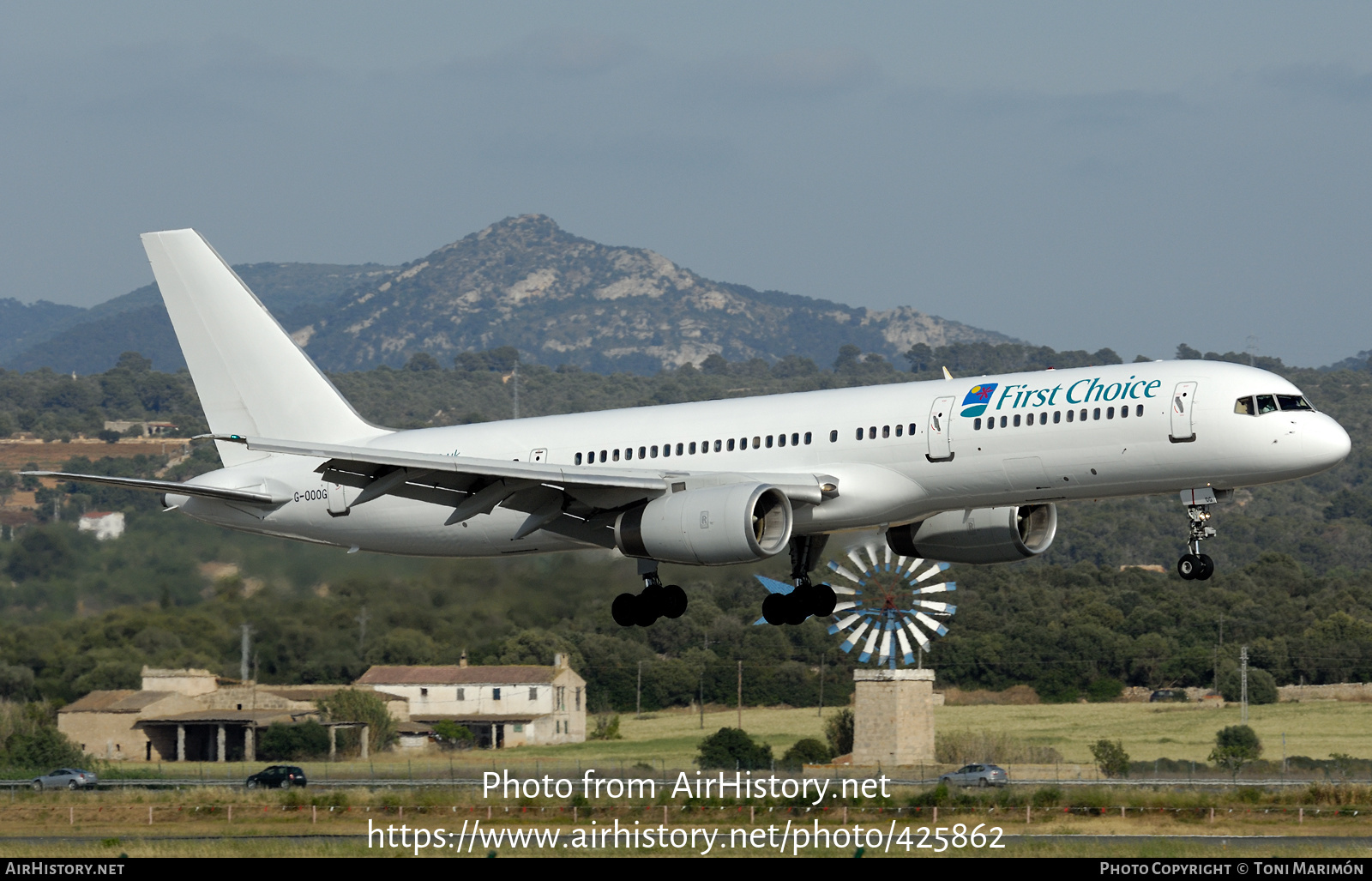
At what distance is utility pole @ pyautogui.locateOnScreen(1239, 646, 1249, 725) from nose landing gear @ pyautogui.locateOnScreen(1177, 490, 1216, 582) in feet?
233

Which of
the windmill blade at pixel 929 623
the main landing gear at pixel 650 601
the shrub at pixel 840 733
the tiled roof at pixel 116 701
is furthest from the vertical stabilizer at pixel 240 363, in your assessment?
the shrub at pixel 840 733

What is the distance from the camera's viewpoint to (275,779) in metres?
73.1

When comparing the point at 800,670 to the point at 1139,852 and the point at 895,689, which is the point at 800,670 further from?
the point at 1139,852

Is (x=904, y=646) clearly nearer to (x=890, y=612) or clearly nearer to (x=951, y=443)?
(x=890, y=612)

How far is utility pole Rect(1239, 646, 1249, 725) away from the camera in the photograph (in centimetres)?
10781

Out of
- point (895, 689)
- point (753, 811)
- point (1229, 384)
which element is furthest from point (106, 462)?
point (1229, 384)

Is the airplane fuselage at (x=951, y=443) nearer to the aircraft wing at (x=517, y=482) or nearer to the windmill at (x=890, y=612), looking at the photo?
the aircraft wing at (x=517, y=482)

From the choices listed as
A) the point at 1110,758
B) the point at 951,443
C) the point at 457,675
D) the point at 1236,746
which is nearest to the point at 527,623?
the point at 951,443

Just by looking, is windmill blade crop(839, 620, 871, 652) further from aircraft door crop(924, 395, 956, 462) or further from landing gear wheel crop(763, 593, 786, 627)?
aircraft door crop(924, 395, 956, 462)

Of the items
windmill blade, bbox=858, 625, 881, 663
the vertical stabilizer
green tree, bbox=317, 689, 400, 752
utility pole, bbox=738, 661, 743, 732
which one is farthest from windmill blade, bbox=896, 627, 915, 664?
the vertical stabilizer

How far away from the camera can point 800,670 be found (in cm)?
11181

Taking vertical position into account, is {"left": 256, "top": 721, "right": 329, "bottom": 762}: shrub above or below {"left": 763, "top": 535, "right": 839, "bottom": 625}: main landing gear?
Result: below

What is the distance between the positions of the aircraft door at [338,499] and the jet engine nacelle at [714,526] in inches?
371

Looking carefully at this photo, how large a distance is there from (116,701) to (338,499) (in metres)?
34.0
